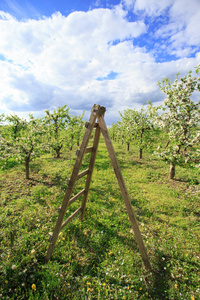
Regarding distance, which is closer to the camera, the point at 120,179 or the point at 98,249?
the point at 120,179

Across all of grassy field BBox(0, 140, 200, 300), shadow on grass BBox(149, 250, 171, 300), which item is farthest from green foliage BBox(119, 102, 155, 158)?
shadow on grass BBox(149, 250, 171, 300)

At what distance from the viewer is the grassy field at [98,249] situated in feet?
10.4

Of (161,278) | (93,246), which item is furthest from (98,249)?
(161,278)

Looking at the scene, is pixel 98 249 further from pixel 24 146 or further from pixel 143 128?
pixel 143 128

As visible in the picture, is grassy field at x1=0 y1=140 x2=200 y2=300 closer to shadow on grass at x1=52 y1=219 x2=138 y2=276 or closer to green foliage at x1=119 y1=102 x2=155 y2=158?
shadow on grass at x1=52 y1=219 x2=138 y2=276

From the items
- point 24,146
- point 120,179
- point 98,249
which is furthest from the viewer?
point 24,146

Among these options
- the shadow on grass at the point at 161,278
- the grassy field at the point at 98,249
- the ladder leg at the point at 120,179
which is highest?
the ladder leg at the point at 120,179

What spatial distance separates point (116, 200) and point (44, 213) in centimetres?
345

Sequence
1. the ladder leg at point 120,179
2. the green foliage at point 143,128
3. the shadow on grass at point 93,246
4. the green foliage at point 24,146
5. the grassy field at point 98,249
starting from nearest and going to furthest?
the grassy field at point 98,249, the ladder leg at point 120,179, the shadow on grass at point 93,246, the green foliage at point 24,146, the green foliage at point 143,128

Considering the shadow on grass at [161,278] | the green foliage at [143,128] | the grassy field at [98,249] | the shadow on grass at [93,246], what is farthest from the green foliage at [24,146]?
the green foliage at [143,128]

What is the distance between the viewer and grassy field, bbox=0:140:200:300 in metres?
3.18

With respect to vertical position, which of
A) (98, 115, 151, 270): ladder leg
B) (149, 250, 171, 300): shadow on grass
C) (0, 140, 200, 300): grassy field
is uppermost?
(98, 115, 151, 270): ladder leg

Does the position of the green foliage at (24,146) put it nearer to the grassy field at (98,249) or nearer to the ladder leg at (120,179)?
the grassy field at (98,249)

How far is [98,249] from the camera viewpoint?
4152 millimetres
